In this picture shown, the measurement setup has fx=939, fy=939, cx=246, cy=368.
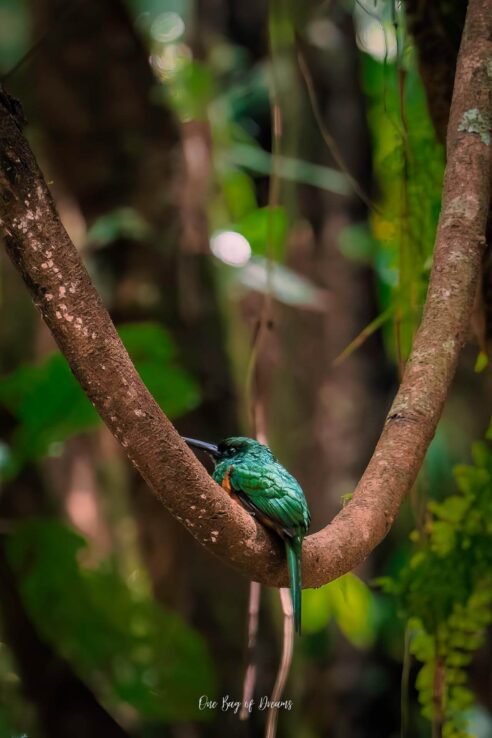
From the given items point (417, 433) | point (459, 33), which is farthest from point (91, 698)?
point (459, 33)

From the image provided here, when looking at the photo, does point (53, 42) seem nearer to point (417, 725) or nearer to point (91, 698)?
point (91, 698)

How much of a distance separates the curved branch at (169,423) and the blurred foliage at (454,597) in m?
0.53

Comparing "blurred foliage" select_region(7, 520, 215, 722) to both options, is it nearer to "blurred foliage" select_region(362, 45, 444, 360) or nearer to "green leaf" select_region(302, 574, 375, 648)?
"green leaf" select_region(302, 574, 375, 648)

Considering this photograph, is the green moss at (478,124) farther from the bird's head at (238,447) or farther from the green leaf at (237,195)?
the green leaf at (237,195)

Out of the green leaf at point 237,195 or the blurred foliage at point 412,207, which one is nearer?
the blurred foliage at point 412,207

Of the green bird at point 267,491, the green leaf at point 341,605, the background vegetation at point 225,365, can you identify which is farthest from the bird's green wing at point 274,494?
the green leaf at point 341,605

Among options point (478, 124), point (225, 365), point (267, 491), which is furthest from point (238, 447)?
point (225, 365)

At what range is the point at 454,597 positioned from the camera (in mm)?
1624

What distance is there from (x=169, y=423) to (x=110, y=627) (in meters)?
1.44

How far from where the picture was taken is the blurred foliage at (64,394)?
2.00 meters

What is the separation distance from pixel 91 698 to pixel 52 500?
0.52m

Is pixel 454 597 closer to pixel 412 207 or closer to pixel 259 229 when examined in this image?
pixel 412 207

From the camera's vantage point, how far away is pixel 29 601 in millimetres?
2193

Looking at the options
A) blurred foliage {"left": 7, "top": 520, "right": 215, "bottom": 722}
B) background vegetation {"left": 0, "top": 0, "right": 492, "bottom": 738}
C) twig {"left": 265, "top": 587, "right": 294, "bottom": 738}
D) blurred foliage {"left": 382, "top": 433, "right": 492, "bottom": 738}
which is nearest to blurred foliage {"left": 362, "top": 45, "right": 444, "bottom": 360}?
background vegetation {"left": 0, "top": 0, "right": 492, "bottom": 738}
